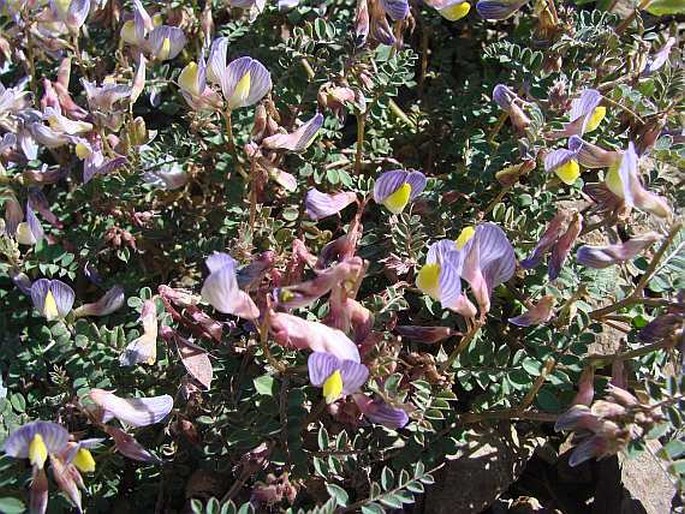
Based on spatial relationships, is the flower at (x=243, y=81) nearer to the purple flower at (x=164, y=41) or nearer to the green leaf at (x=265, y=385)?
the purple flower at (x=164, y=41)

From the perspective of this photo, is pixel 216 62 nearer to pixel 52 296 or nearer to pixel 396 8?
pixel 396 8

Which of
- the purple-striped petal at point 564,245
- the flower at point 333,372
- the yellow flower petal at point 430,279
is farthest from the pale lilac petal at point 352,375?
the purple-striped petal at point 564,245

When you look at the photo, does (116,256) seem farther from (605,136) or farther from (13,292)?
(605,136)

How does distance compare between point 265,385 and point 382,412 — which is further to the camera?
point 265,385

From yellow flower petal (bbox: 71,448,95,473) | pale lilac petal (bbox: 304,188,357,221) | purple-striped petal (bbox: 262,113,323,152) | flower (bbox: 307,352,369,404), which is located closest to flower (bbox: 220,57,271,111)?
purple-striped petal (bbox: 262,113,323,152)

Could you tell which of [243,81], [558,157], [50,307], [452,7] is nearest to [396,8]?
[452,7]
